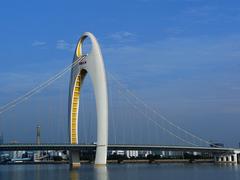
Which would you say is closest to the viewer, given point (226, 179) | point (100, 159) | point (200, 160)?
point (226, 179)

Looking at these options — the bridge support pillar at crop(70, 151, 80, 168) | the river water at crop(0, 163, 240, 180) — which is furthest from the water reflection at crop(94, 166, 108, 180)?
the bridge support pillar at crop(70, 151, 80, 168)

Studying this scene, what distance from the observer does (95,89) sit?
51719 mm

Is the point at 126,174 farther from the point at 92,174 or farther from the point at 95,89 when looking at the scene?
the point at 95,89

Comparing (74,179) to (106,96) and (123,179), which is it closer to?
(123,179)

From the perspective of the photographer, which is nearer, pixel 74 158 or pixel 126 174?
pixel 126 174

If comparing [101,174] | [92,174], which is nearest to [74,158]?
[92,174]

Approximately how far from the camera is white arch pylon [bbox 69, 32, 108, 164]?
49812 millimetres

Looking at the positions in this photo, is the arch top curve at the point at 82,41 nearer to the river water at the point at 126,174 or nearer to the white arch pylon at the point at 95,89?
the white arch pylon at the point at 95,89

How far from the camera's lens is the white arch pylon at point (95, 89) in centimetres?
4981

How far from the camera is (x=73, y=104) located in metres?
55.3

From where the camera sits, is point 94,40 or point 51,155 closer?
point 94,40

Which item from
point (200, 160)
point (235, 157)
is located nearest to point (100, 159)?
point (235, 157)

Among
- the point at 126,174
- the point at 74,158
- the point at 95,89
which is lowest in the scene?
the point at 126,174

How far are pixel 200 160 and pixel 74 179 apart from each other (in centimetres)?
6314
